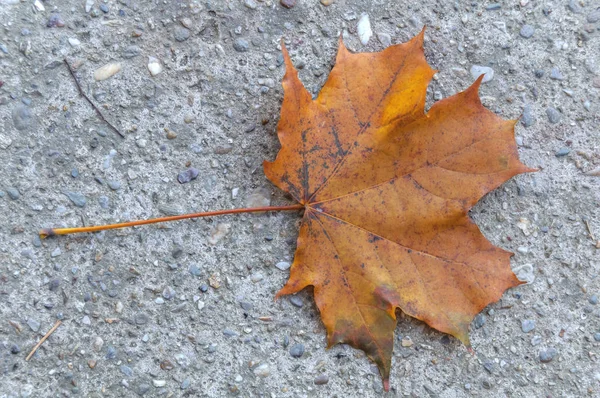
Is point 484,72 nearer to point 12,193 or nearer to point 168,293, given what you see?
point 168,293

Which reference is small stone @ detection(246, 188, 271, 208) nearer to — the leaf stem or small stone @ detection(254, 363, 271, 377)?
the leaf stem

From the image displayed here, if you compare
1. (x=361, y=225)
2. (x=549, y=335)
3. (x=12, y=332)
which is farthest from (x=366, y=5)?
(x=12, y=332)

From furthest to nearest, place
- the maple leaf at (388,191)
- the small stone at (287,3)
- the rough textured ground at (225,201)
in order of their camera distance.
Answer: the small stone at (287,3)
the rough textured ground at (225,201)
the maple leaf at (388,191)

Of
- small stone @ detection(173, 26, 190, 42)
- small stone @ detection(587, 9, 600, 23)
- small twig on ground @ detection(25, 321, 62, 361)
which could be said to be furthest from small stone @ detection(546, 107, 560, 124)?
small twig on ground @ detection(25, 321, 62, 361)

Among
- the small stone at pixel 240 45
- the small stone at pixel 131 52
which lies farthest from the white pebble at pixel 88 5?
the small stone at pixel 240 45

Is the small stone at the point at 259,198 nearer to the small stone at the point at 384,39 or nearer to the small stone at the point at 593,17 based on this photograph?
the small stone at the point at 384,39
